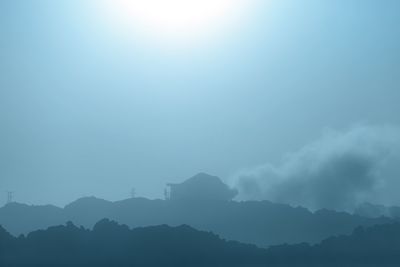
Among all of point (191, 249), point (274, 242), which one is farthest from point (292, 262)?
point (274, 242)

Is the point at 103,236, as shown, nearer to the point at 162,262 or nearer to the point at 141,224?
the point at 162,262

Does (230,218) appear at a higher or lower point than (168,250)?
higher

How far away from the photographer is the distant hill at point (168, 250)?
110 meters

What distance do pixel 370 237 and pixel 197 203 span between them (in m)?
73.3

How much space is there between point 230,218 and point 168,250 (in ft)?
239

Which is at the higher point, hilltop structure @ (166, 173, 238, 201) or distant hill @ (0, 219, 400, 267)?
hilltop structure @ (166, 173, 238, 201)

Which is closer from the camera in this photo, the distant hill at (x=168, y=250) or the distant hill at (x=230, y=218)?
the distant hill at (x=168, y=250)

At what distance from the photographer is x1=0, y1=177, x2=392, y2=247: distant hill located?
580 ft

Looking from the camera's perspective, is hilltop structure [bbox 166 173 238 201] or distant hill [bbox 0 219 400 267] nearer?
distant hill [bbox 0 219 400 267]

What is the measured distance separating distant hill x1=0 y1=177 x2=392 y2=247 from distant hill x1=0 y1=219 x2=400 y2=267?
5511 cm

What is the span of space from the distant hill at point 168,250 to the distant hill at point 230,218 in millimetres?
55106

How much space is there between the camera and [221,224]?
184m

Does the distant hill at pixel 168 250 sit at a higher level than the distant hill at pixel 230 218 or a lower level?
lower

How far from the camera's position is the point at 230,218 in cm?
18525
